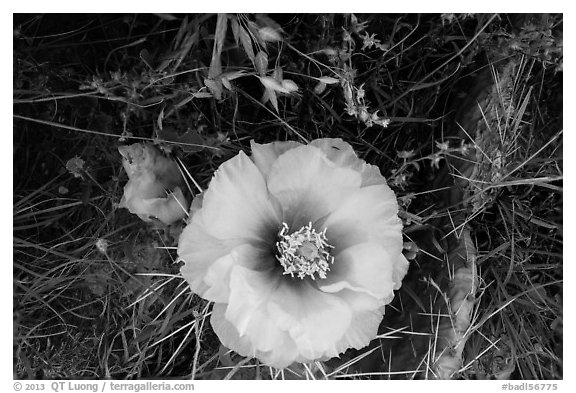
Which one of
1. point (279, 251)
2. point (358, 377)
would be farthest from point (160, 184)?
point (358, 377)

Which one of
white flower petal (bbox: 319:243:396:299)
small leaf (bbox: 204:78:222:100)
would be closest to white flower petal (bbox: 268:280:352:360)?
white flower petal (bbox: 319:243:396:299)

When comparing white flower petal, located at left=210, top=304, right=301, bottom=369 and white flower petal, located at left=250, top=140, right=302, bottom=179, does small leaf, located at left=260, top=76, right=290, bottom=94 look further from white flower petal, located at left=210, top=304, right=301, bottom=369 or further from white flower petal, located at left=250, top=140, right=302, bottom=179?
white flower petal, located at left=210, top=304, right=301, bottom=369

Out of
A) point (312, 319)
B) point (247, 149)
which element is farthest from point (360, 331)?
point (247, 149)

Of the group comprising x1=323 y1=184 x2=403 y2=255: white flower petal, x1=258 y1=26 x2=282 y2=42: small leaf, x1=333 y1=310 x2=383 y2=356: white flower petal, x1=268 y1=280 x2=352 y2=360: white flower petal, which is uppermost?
x1=258 y1=26 x2=282 y2=42: small leaf

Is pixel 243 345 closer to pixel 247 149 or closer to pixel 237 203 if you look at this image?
pixel 237 203

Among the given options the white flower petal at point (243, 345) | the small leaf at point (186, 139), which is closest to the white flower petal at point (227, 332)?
the white flower petal at point (243, 345)

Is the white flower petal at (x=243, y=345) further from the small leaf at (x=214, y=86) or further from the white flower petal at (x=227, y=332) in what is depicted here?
the small leaf at (x=214, y=86)
